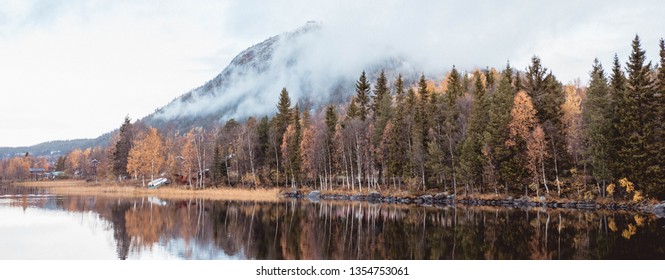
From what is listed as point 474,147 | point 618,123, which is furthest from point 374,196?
point 618,123

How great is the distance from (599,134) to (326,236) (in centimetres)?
3127

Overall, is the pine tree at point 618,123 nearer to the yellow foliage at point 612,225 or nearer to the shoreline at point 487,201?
the shoreline at point 487,201

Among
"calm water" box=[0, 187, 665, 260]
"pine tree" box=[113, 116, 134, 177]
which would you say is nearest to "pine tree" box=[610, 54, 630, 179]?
"calm water" box=[0, 187, 665, 260]

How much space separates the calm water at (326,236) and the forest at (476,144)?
11795 millimetres

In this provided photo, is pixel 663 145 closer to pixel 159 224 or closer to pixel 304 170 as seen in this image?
pixel 159 224

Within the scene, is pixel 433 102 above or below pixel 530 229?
above

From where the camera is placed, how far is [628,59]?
142 ft

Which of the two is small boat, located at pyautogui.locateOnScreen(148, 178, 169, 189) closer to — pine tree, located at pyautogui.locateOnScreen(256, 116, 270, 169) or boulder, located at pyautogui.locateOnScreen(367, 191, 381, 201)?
pine tree, located at pyautogui.locateOnScreen(256, 116, 270, 169)

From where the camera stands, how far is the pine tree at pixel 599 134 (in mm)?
44656

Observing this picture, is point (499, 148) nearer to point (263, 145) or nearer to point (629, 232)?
point (629, 232)

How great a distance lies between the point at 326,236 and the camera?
2459cm

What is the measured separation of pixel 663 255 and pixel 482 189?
38.7 m

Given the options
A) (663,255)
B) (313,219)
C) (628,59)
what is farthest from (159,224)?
(628,59)
